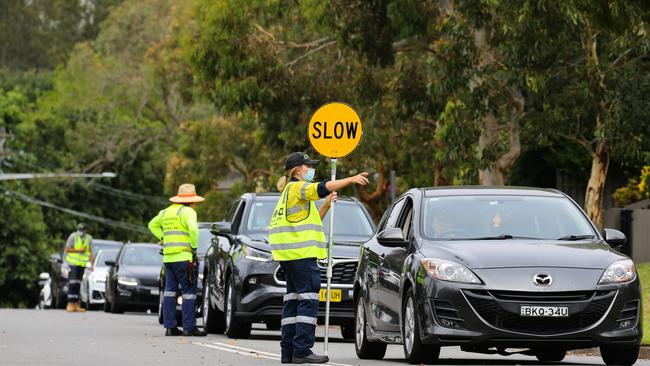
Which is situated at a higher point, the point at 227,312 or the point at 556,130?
the point at 556,130

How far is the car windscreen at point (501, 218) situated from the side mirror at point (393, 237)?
0.20 m

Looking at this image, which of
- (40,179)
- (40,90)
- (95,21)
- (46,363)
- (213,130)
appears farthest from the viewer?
(95,21)

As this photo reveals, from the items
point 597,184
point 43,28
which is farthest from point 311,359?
point 43,28

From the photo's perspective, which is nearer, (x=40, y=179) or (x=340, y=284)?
(x=340, y=284)

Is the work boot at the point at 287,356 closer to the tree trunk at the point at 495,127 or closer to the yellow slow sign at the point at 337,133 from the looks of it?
the yellow slow sign at the point at 337,133

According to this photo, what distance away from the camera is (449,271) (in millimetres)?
13531

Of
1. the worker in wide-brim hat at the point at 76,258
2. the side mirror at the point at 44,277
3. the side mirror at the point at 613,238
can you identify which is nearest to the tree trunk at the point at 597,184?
the worker in wide-brim hat at the point at 76,258

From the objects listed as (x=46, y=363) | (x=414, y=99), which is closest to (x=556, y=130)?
(x=414, y=99)

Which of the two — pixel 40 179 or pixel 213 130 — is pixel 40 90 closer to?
pixel 40 179

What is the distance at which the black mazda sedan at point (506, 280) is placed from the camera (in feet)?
43.7

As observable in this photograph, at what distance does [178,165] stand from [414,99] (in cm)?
2444

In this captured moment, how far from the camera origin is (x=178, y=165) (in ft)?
189

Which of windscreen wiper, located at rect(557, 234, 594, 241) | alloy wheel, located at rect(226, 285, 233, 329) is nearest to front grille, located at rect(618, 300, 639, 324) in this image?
windscreen wiper, located at rect(557, 234, 594, 241)

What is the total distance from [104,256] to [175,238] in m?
21.1
